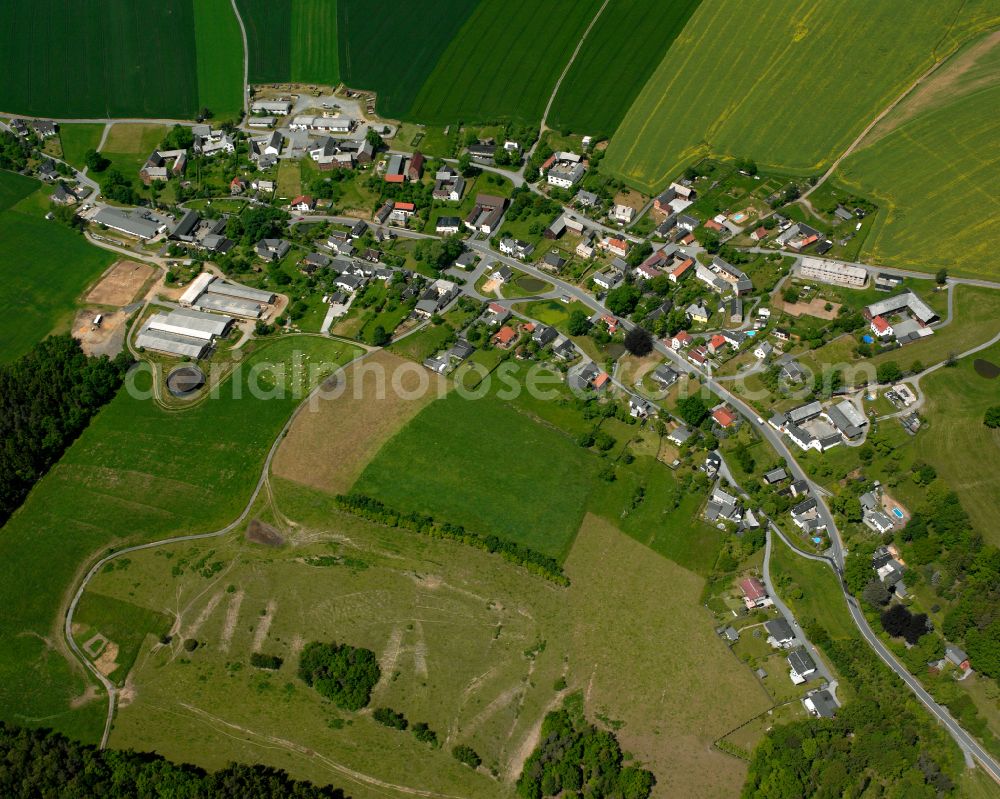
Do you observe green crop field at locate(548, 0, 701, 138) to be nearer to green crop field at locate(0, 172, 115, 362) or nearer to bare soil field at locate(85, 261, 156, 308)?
bare soil field at locate(85, 261, 156, 308)

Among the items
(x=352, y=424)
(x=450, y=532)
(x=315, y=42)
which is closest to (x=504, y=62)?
(x=315, y=42)

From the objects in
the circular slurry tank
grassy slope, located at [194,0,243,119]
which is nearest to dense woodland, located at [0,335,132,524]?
the circular slurry tank

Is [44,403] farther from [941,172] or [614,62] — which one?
[941,172]

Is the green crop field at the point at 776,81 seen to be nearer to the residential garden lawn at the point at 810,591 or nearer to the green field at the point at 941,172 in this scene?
the green field at the point at 941,172

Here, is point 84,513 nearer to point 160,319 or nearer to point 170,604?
point 170,604

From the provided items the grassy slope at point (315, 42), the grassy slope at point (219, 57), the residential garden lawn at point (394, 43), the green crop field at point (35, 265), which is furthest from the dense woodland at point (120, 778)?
the grassy slope at point (315, 42)

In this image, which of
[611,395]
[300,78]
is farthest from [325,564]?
[300,78]
